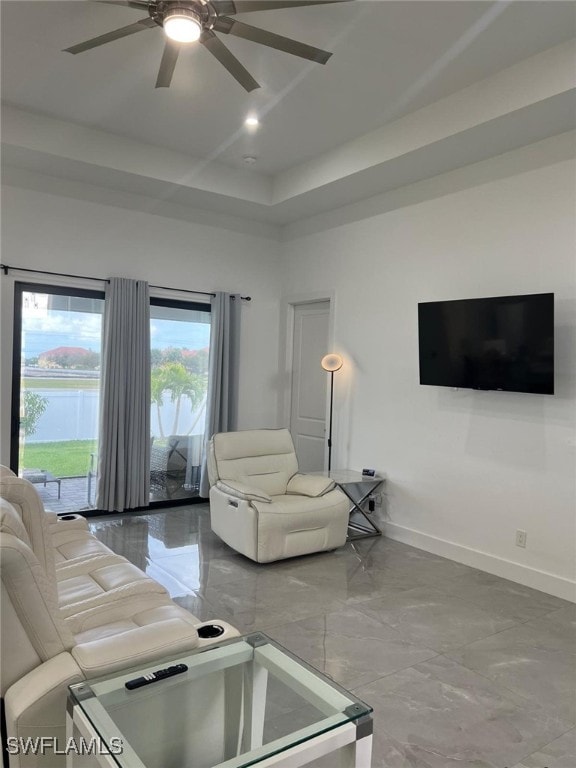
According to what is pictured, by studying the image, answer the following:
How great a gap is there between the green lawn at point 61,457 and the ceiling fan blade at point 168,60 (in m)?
3.33

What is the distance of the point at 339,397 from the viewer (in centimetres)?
556

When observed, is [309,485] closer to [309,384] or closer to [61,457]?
[309,384]

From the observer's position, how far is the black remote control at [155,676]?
1628 millimetres

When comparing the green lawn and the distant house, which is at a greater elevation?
the distant house

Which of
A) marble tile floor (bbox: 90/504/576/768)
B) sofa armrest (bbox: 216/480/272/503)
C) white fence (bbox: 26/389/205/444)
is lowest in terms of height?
marble tile floor (bbox: 90/504/576/768)

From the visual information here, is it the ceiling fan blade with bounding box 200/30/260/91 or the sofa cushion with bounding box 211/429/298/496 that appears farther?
the sofa cushion with bounding box 211/429/298/496

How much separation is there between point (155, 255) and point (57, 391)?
64.7 inches

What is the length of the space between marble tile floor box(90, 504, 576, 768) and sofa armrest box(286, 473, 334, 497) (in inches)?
20.3

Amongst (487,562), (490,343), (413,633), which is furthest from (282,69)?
(487,562)

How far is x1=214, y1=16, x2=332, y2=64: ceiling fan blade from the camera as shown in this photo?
2.48 m

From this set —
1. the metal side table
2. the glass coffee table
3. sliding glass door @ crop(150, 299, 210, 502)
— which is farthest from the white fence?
the glass coffee table

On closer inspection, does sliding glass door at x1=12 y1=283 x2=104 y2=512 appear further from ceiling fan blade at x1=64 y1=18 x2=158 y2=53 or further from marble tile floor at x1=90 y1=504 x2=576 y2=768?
ceiling fan blade at x1=64 y1=18 x2=158 y2=53

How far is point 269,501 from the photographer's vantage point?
4156 millimetres

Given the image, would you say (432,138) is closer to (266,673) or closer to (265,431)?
(265,431)
